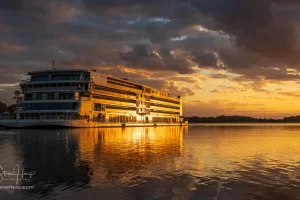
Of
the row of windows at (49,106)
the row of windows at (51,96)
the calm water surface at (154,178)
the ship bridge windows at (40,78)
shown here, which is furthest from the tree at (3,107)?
the calm water surface at (154,178)

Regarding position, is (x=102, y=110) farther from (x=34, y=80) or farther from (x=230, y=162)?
(x=230, y=162)

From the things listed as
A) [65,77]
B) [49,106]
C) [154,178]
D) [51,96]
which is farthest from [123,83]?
[154,178]

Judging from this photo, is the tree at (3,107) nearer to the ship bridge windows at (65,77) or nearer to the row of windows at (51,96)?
the row of windows at (51,96)

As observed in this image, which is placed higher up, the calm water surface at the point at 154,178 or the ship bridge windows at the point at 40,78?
the ship bridge windows at the point at 40,78

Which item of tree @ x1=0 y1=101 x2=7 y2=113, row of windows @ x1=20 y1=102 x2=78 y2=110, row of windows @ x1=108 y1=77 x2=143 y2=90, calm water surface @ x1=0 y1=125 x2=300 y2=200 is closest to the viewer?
calm water surface @ x1=0 y1=125 x2=300 y2=200

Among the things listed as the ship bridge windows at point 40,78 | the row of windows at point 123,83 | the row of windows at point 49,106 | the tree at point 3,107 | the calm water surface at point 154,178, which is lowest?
the calm water surface at point 154,178

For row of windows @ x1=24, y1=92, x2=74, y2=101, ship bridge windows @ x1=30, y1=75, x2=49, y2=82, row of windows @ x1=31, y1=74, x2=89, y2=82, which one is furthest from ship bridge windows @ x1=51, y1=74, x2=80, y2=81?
row of windows @ x1=24, y1=92, x2=74, y2=101

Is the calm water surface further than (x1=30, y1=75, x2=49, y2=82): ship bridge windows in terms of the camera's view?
No

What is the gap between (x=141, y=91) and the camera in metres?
123

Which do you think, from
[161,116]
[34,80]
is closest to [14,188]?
[34,80]
